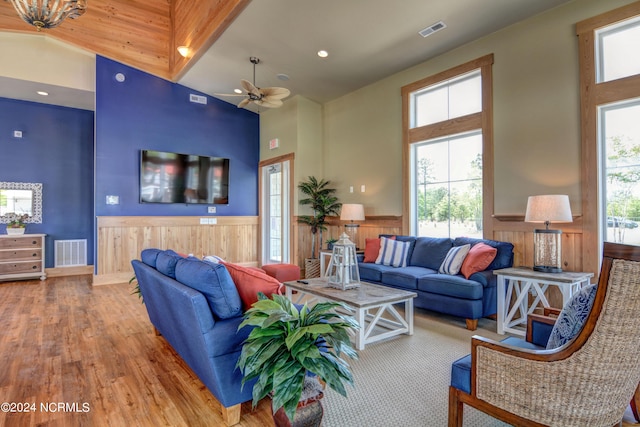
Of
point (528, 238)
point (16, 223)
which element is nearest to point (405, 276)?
point (528, 238)

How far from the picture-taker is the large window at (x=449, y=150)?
4305mm

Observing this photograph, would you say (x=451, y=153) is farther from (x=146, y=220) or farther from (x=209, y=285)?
(x=146, y=220)

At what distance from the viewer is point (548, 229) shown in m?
3.32

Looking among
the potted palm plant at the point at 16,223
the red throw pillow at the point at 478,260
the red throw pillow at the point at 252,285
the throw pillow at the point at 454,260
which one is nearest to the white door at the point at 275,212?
the throw pillow at the point at 454,260

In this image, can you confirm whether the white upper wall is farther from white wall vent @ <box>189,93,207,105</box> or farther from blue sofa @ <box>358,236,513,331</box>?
blue sofa @ <box>358,236,513,331</box>

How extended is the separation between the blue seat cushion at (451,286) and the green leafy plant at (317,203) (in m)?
2.85

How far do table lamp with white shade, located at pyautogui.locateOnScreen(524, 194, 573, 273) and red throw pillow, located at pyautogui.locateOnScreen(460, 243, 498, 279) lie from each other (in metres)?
0.41

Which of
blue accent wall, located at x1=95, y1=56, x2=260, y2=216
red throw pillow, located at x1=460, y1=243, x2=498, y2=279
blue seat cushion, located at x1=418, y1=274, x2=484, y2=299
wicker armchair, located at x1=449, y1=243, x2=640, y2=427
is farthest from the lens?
blue accent wall, located at x1=95, y1=56, x2=260, y2=216

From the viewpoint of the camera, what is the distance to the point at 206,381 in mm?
2000

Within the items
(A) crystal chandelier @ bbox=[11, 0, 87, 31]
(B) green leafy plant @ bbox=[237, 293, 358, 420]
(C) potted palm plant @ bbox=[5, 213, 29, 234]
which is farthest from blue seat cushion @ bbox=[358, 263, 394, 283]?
(C) potted palm plant @ bbox=[5, 213, 29, 234]

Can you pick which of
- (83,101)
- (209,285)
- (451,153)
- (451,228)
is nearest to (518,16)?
(451,153)

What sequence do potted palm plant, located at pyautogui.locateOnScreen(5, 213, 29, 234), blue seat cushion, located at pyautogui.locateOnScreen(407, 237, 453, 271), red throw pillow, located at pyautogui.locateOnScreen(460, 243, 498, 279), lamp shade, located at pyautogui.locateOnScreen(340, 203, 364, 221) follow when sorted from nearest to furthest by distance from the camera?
Result: red throw pillow, located at pyautogui.locateOnScreen(460, 243, 498, 279), blue seat cushion, located at pyautogui.locateOnScreen(407, 237, 453, 271), lamp shade, located at pyautogui.locateOnScreen(340, 203, 364, 221), potted palm plant, located at pyautogui.locateOnScreen(5, 213, 29, 234)

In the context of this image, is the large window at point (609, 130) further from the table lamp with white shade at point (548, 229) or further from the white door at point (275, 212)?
the white door at point (275, 212)

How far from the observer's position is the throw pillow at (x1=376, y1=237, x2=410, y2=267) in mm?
4488
